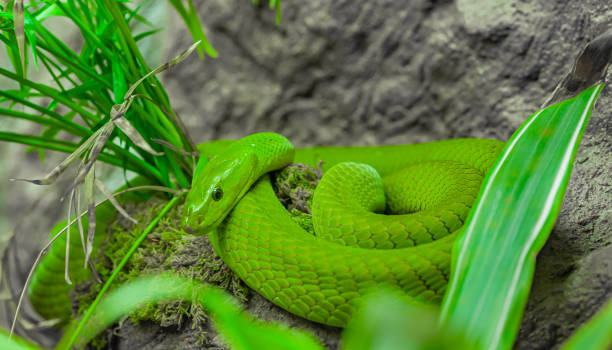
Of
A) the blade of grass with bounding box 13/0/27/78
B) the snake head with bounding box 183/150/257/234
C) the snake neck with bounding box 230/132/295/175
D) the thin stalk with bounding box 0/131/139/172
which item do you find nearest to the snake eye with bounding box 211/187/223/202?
the snake head with bounding box 183/150/257/234

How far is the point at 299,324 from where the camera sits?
1050mm

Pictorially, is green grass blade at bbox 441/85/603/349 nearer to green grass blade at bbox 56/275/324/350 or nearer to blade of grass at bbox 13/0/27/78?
green grass blade at bbox 56/275/324/350

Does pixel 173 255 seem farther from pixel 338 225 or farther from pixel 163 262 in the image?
pixel 338 225

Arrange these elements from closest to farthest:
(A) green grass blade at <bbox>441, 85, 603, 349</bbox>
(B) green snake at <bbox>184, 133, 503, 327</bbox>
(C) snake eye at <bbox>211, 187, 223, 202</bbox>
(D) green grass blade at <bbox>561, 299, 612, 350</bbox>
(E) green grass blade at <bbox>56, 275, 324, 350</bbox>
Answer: (D) green grass blade at <bbox>561, 299, 612, 350</bbox>, (A) green grass blade at <bbox>441, 85, 603, 349</bbox>, (B) green snake at <bbox>184, 133, 503, 327</bbox>, (E) green grass blade at <bbox>56, 275, 324, 350</bbox>, (C) snake eye at <bbox>211, 187, 223, 202</bbox>

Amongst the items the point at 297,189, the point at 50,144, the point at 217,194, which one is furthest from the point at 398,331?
the point at 50,144

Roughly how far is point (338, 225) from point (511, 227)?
1.62 feet

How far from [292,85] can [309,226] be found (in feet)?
5.18

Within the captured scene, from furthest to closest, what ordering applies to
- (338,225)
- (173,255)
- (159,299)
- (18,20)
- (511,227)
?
(173,255), (159,299), (338,225), (18,20), (511,227)

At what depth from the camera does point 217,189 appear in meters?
1.20

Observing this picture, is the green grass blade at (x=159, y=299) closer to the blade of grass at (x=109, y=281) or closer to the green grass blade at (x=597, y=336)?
the blade of grass at (x=109, y=281)

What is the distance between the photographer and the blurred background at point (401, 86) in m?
0.98

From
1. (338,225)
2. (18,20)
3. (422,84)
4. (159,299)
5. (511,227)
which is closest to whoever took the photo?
(511,227)

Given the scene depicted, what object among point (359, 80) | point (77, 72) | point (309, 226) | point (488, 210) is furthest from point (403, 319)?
point (359, 80)

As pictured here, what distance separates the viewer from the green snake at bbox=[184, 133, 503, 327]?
932 mm
